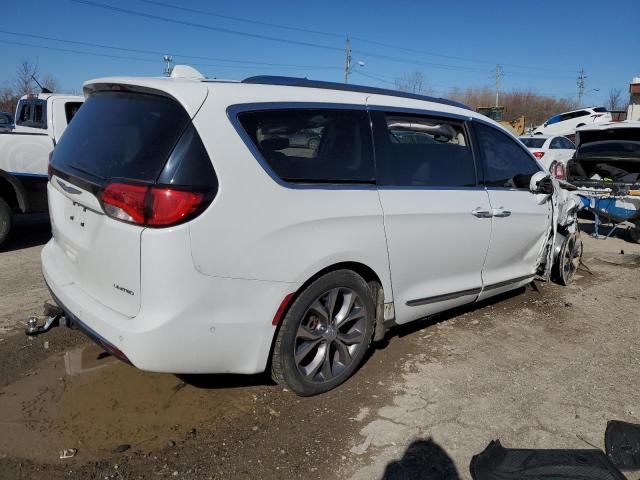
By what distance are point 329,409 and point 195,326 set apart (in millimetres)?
1053

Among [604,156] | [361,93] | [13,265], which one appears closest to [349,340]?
[361,93]

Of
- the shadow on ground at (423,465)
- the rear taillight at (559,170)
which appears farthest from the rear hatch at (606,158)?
the shadow on ground at (423,465)

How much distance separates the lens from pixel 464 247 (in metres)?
3.86

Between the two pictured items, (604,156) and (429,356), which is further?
A: (604,156)

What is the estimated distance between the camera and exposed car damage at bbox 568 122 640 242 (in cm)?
812

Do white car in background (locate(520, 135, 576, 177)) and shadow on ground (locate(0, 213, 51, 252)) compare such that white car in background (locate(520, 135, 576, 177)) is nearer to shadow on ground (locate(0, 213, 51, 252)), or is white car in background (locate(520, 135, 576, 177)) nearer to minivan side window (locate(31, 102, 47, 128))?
minivan side window (locate(31, 102, 47, 128))

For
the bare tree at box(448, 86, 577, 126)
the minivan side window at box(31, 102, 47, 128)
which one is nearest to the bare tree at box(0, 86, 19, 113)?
the minivan side window at box(31, 102, 47, 128)

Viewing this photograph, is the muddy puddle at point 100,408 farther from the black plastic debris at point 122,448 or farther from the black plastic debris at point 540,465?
the black plastic debris at point 540,465

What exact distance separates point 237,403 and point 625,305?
423cm

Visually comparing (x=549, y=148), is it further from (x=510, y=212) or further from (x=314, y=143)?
(x=314, y=143)

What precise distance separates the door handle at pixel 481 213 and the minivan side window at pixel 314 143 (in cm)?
105

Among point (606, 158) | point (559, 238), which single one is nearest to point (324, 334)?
point (559, 238)

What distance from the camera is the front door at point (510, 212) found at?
4172 millimetres

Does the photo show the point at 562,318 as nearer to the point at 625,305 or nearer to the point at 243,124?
the point at 625,305
